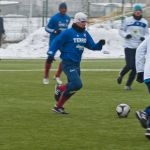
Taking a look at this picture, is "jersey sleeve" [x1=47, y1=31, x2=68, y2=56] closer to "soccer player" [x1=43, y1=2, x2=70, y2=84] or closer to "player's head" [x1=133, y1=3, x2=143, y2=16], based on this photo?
"player's head" [x1=133, y1=3, x2=143, y2=16]

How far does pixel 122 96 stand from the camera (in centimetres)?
1791

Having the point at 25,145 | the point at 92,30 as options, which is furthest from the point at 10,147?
the point at 92,30

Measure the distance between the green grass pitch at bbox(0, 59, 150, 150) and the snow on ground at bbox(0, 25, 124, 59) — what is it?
18894 mm

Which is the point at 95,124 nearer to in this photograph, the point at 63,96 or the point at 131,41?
the point at 63,96

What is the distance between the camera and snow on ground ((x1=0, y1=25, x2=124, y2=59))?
134ft

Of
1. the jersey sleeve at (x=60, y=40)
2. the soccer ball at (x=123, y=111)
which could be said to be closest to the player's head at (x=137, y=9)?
the jersey sleeve at (x=60, y=40)

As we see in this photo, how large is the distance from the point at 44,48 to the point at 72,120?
28433mm

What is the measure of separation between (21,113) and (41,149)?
4.00 metres

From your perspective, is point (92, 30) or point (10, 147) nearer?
point (10, 147)

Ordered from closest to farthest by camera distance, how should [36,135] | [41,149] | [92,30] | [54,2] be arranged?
[41,149], [36,135], [92,30], [54,2]

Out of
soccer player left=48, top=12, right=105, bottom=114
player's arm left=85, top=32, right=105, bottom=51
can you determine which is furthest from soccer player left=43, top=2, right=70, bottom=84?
soccer player left=48, top=12, right=105, bottom=114

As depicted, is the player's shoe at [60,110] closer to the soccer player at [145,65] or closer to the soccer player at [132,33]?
the soccer player at [145,65]

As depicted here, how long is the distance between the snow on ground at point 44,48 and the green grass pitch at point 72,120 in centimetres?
1889

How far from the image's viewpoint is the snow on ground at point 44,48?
40.7m
